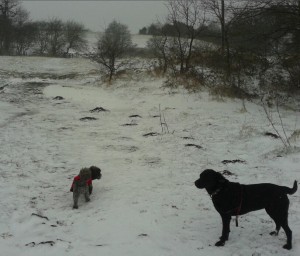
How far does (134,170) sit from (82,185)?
6.61 feet

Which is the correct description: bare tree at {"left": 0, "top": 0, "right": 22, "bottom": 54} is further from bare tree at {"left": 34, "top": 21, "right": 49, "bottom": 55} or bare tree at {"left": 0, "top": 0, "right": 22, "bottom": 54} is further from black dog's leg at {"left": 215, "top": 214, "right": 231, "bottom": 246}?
black dog's leg at {"left": 215, "top": 214, "right": 231, "bottom": 246}

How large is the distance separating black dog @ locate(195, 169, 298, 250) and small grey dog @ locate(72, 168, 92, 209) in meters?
2.56

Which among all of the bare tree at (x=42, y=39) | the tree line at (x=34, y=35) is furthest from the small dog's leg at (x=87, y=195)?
the bare tree at (x=42, y=39)

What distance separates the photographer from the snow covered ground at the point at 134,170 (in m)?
5.73

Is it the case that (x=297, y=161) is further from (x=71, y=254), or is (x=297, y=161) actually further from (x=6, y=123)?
(x=6, y=123)

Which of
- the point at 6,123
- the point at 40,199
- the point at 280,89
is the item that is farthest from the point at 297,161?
the point at 280,89

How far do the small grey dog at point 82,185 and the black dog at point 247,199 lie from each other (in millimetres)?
2565

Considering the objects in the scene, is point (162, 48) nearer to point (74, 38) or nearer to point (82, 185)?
point (82, 185)

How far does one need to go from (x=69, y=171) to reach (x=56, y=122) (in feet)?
17.0

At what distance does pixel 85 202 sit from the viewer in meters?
7.34

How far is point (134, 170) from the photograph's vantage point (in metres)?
9.02

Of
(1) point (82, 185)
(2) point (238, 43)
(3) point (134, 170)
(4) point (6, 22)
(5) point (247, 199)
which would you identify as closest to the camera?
(5) point (247, 199)

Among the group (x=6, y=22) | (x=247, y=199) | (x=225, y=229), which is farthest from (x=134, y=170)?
(x=6, y=22)

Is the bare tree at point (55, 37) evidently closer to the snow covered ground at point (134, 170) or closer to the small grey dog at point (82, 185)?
the snow covered ground at point (134, 170)
